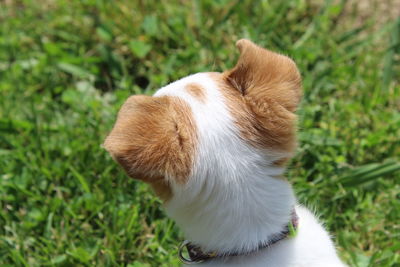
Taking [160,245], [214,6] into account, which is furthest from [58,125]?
[214,6]

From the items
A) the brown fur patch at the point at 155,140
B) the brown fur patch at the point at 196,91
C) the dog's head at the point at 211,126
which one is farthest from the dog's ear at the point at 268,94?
the brown fur patch at the point at 155,140

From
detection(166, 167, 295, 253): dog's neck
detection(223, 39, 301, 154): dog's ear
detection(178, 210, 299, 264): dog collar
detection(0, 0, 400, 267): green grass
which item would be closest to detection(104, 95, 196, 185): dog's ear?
detection(166, 167, 295, 253): dog's neck

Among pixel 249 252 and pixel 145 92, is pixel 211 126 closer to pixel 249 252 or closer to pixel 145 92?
pixel 249 252

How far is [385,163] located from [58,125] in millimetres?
2306

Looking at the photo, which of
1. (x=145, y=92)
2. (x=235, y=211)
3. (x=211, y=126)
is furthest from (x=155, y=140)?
(x=145, y=92)

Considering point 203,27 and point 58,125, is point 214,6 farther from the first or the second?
point 58,125

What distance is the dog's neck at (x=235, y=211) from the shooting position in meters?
1.86

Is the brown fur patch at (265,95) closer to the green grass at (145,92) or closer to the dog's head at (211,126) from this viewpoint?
the dog's head at (211,126)

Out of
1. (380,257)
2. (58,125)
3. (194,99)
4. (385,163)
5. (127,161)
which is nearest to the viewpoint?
(127,161)

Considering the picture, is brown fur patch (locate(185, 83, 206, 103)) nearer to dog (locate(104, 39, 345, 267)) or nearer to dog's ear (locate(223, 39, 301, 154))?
dog (locate(104, 39, 345, 267))

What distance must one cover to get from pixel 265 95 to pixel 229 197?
418 mm

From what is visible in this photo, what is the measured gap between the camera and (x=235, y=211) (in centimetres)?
189

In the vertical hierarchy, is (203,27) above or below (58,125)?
above

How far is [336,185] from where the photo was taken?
10.8 feet
